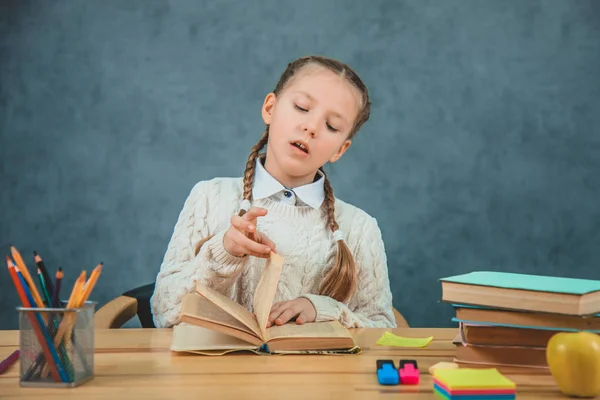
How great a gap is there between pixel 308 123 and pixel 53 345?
36.9 inches

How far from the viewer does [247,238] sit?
1.38 meters

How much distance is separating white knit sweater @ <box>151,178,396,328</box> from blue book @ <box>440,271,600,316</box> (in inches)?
21.1

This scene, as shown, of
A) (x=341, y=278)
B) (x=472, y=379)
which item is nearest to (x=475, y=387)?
(x=472, y=379)

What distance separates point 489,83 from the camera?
2.70 metres

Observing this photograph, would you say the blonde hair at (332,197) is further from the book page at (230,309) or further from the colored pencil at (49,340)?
the colored pencil at (49,340)

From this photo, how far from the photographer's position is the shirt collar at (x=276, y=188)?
1822mm

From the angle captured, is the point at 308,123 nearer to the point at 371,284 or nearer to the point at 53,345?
the point at 371,284

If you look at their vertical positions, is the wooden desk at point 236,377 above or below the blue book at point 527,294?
below

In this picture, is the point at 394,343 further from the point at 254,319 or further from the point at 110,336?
the point at 110,336

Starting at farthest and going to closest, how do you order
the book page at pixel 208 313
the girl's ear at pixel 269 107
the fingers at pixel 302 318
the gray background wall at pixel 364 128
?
the gray background wall at pixel 364 128, the girl's ear at pixel 269 107, the fingers at pixel 302 318, the book page at pixel 208 313

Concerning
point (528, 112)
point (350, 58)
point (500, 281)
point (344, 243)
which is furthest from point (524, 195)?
point (500, 281)

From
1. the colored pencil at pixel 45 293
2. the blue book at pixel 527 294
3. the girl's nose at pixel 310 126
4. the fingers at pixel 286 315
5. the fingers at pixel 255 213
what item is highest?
the girl's nose at pixel 310 126

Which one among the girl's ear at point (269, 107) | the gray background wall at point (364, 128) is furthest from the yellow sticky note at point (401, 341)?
the gray background wall at point (364, 128)

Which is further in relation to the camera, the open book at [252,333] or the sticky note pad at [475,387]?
the open book at [252,333]
